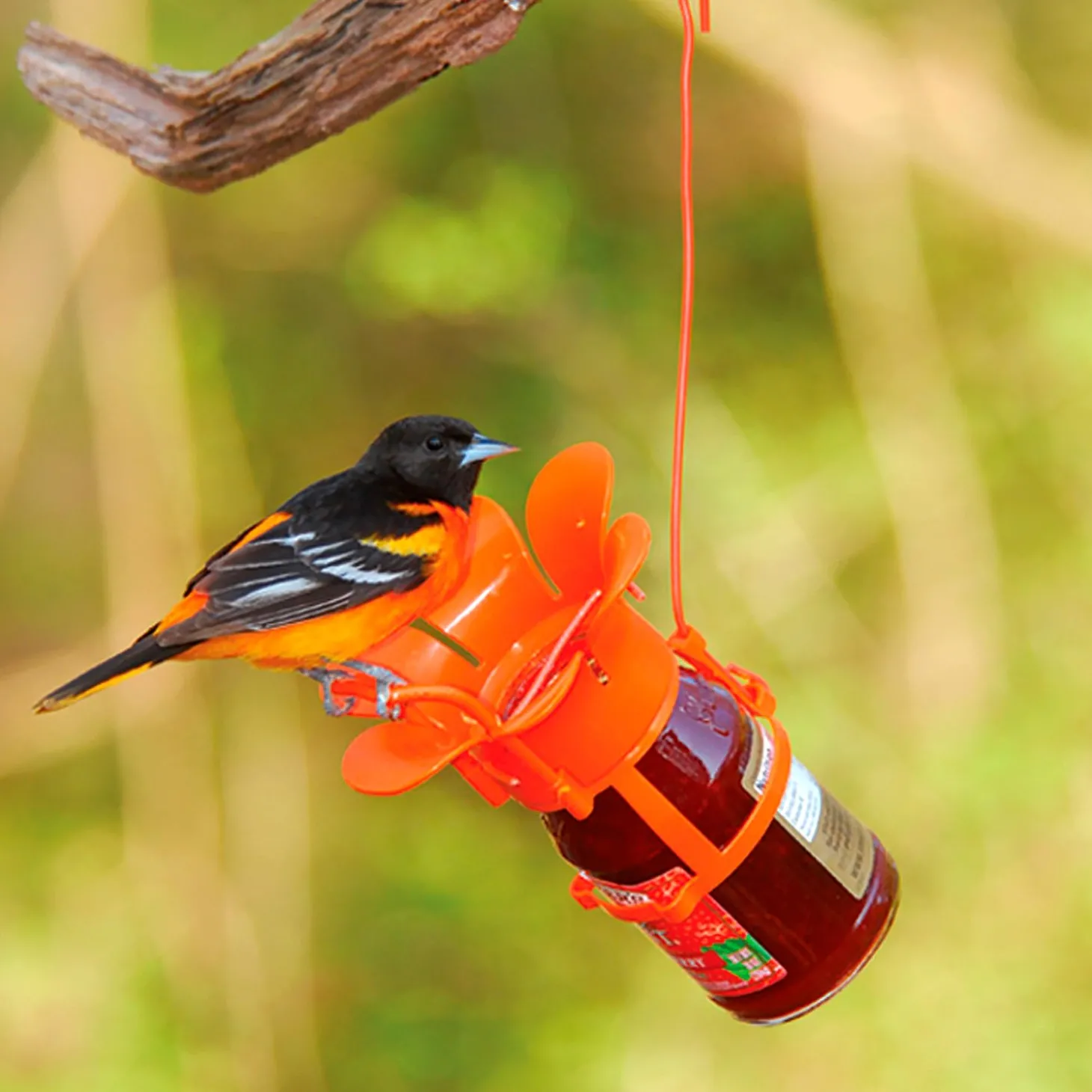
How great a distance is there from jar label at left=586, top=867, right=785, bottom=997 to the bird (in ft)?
0.92

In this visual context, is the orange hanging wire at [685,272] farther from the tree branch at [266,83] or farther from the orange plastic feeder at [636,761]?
the tree branch at [266,83]

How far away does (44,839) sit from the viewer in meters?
2.25

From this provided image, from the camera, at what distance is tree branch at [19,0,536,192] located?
3.59 ft

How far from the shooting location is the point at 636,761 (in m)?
1.01

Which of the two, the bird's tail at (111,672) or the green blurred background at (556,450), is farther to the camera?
the green blurred background at (556,450)

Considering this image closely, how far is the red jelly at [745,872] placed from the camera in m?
1.04

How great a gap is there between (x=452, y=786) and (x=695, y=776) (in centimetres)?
131

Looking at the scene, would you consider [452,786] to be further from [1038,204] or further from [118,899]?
[1038,204]

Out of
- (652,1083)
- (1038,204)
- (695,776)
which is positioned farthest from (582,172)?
(652,1083)

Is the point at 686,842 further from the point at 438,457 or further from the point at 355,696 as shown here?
the point at 438,457

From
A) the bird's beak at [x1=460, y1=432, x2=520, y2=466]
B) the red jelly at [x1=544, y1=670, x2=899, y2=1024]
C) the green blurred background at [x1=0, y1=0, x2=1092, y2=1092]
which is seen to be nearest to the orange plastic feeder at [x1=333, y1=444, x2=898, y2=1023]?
the red jelly at [x1=544, y1=670, x2=899, y2=1024]

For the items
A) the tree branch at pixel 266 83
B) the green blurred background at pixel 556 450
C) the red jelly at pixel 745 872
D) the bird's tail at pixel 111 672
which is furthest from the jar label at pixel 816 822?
the green blurred background at pixel 556 450

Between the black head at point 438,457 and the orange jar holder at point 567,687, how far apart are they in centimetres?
14

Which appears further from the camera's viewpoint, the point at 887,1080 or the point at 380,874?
the point at 380,874
